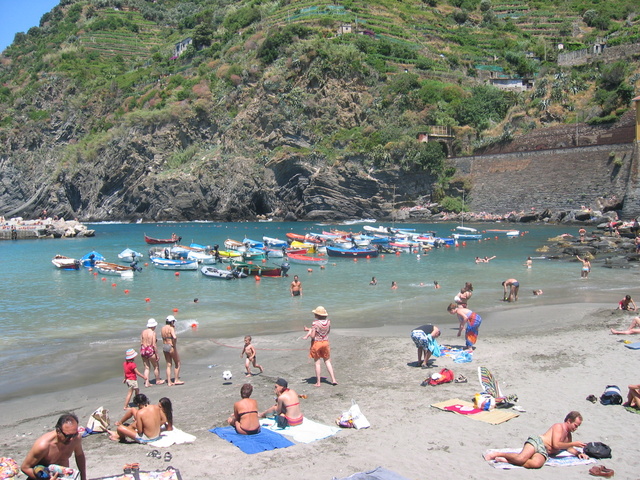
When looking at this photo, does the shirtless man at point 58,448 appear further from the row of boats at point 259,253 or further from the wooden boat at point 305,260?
the wooden boat at point 305,260

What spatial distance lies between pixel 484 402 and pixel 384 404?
1729mm

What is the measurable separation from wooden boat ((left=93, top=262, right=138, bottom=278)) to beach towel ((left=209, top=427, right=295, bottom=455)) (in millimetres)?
27927

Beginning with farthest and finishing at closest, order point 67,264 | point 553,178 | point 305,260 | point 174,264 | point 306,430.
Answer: point 553,178 < point 305,260 < point 67,264 < point 174,264 < point 306,430

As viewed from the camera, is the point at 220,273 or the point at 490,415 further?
the point at 220,273

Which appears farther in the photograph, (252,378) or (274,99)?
(274,99)

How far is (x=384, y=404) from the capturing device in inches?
406

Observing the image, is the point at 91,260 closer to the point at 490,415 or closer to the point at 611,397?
the point at 490,415

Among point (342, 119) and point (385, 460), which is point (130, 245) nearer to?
point (342, 119)

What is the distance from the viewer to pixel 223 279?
109 ft

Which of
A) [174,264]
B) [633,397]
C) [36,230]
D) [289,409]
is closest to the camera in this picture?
[289,409]

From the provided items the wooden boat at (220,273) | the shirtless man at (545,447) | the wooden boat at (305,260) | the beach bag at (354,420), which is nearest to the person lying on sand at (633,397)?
the shirtless man at (545,447)

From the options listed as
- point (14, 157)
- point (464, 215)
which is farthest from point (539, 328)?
point (14, 157)

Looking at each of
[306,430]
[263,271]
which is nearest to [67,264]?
[263,271]

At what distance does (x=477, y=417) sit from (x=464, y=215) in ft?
212
